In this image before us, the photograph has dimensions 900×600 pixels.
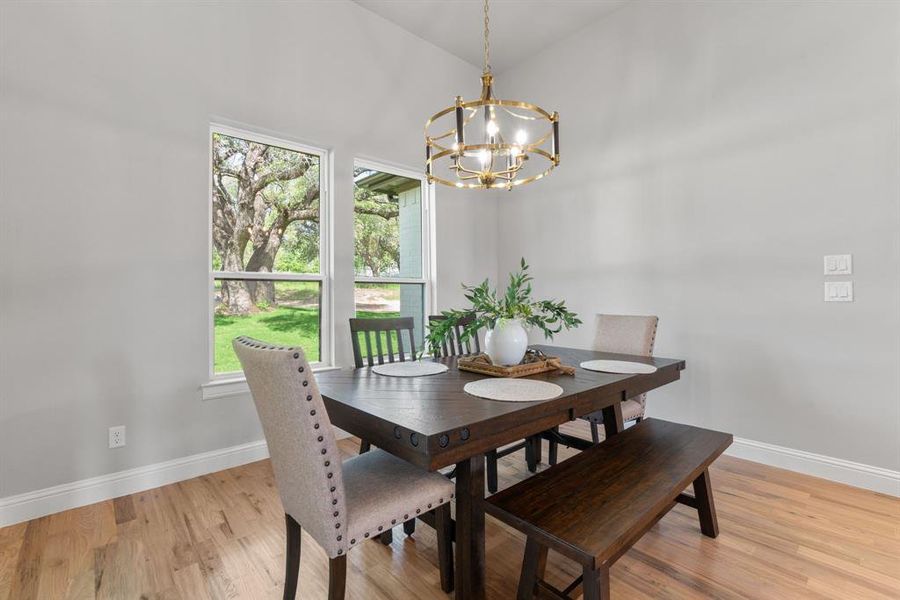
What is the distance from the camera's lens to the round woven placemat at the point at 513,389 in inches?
61.1

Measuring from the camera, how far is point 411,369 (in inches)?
82.2

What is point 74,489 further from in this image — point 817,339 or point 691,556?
point 817,339

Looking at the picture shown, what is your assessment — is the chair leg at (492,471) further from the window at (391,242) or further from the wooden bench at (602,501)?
the window at (391,242)

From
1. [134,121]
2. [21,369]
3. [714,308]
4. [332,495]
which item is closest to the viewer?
[332,495]

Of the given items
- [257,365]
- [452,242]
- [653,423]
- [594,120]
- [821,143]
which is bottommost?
[653,423]

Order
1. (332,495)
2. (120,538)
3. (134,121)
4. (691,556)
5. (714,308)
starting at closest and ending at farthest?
1. (332,495)
2. (691,556)
3. (120,538)
4. (134,121)
5. (714,308)

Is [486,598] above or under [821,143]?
under

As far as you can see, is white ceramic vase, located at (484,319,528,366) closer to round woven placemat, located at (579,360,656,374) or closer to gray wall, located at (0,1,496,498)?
round woven placemat, located at (579,360,656,374)

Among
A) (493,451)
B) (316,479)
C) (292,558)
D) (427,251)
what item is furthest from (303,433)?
(427,251)

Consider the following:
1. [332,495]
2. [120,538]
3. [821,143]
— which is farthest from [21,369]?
[821,143]

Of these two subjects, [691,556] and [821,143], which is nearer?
[691,556]

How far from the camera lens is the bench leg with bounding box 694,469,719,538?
6.19 feet

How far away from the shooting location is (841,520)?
2.05m

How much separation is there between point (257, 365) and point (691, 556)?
1917 millimetres
